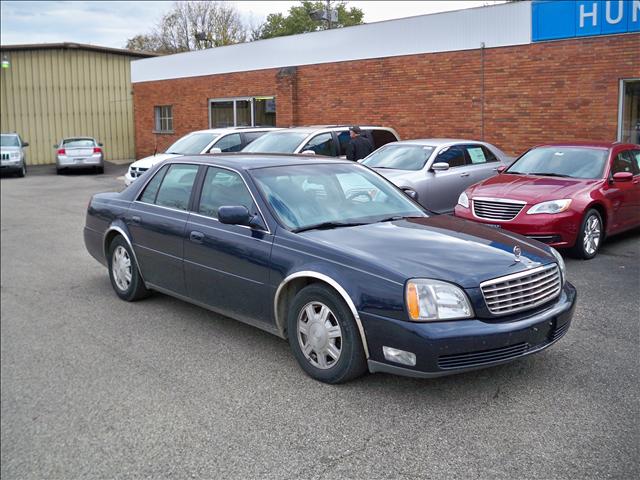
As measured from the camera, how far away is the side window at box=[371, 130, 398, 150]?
13.9 m

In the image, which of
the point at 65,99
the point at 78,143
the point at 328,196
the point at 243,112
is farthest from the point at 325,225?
the point at 65,99

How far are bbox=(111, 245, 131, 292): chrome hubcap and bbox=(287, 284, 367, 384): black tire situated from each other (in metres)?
2.58

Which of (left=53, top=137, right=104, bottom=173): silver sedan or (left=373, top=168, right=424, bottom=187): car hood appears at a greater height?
(left=53, top=137, right=104, bottom=173): silver sedan

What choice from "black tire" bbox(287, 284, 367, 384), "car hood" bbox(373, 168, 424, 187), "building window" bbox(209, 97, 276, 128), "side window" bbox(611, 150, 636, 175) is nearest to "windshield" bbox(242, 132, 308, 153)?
"car hood" bbox(373, 168, 424, 187)

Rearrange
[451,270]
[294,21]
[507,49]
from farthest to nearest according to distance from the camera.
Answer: [294,21] < [507,49] < [451,270]

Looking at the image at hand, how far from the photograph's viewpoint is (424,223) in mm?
5141

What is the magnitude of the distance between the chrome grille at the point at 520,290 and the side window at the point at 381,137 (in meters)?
9.39

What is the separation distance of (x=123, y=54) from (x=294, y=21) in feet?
65.2

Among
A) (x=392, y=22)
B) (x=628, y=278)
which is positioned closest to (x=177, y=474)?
(x=628, y=278)

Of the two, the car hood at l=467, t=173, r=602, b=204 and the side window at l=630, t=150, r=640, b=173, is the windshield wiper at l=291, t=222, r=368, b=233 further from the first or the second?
the side window at l=630, t=150, r=640, b=173

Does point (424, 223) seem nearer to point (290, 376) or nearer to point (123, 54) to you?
point (290, 376)

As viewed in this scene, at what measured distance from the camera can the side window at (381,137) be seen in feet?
45.5

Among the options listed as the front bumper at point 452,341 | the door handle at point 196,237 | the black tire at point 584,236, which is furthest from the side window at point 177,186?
the black tire at point 584,236

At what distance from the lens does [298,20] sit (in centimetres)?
4962
